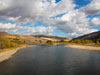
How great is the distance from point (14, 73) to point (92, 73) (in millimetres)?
19200

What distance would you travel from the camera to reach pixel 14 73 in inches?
996

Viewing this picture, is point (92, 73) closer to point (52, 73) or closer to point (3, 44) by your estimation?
point (52, 73)

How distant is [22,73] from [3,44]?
63.0 meters

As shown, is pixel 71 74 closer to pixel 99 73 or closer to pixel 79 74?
pixel 79 74

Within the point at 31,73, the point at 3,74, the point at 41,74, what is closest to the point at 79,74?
the point at 41,74

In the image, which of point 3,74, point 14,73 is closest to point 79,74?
point 14,73

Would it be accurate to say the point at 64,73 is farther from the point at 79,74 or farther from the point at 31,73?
the point at 31,73

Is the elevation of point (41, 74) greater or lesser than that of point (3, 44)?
lesser

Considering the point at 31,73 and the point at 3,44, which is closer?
the point at 31,73

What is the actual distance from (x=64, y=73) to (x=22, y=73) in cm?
1031

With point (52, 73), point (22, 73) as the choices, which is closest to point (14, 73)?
point (22, 73)

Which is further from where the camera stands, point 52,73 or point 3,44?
point 3,44

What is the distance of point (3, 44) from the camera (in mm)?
81062

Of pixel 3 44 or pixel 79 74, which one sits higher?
pixel 3 44
